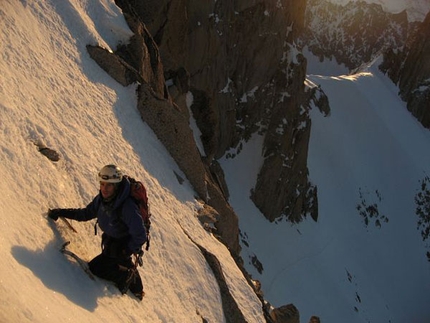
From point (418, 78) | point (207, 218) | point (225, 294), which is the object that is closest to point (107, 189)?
point (225, 294)

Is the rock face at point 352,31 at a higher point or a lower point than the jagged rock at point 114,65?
higher

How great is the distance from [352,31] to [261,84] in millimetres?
123653

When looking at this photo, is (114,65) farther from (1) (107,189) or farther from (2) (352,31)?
(2) (352,31)

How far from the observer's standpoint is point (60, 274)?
7.21 metres

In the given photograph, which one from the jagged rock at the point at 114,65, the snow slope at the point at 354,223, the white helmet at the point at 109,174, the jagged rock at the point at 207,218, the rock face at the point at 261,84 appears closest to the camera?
the white helmet at the point at 109,174

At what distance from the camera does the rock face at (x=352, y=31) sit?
148800mm

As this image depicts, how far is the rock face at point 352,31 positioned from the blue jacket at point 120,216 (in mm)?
145463

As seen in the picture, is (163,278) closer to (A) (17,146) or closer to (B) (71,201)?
(B) (71,201)

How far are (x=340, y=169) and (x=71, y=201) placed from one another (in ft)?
183

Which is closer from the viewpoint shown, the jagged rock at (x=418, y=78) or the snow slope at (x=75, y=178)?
the snow slope at (x=75, y=178)

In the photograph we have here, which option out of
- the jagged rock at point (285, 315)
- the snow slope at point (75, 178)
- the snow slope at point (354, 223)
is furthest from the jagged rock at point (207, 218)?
the snow slope at point (354, 223)

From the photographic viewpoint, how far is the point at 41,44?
12.5 meters

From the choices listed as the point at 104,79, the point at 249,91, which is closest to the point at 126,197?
the point at 104,79

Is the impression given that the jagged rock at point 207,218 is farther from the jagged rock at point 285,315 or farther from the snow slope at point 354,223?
the snow slope at point 354,223
